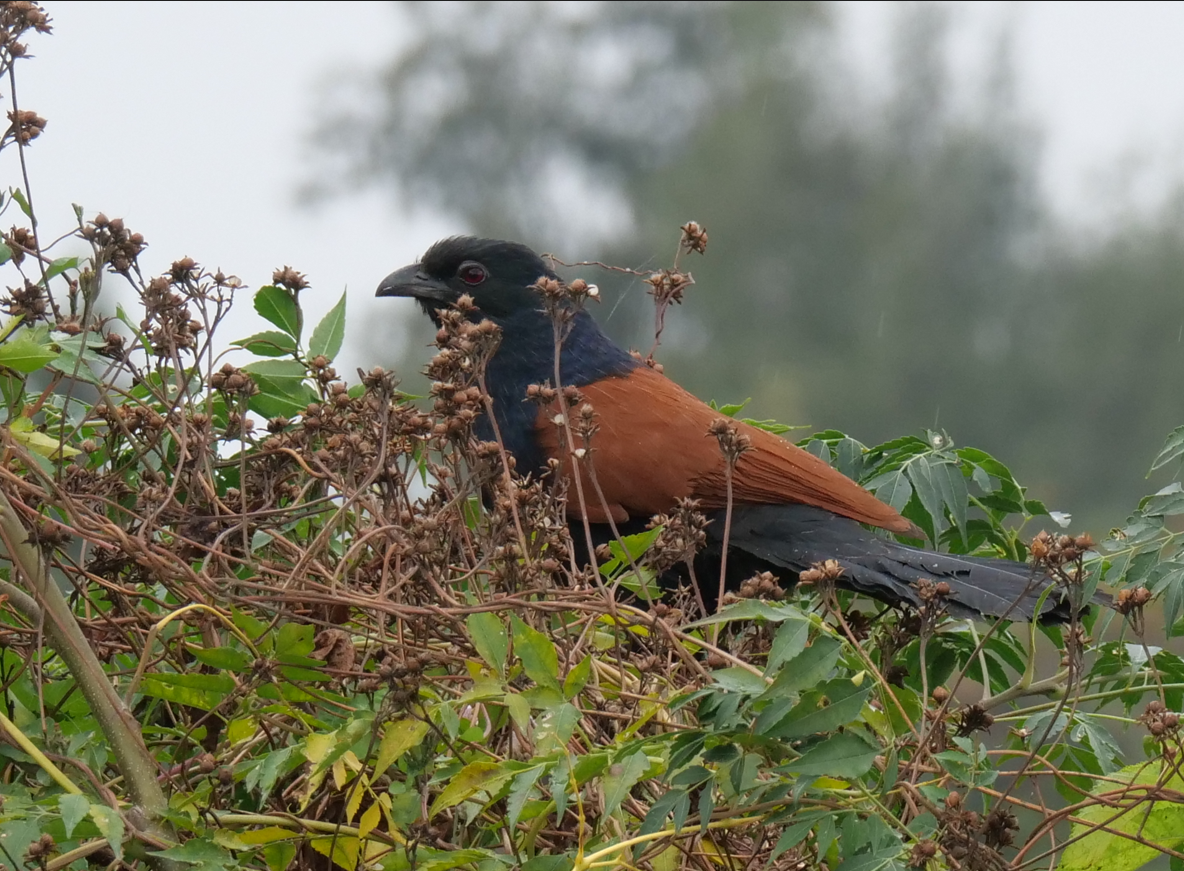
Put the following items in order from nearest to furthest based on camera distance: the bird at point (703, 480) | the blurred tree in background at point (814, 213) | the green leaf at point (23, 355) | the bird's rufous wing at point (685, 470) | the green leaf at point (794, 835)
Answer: the green leaf at point (794, 835) → the green leaf at point (23, 355) → the bird at point (703, 480) → the bird's rufous wing at point (685, 470) → the blurred tree in background at point (814, 213)

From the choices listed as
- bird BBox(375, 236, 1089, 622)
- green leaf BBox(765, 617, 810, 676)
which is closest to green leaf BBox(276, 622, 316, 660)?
green leaf BBox(765, 617, 810, 676)

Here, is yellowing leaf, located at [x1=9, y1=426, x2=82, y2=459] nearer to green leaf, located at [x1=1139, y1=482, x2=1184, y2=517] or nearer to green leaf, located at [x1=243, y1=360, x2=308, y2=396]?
green leaf, located at [x1=243, y1=360, x2=308, y2=396]

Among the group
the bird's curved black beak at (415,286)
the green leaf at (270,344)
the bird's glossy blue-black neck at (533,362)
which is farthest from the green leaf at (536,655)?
the bird's curved black beak at (415,286)

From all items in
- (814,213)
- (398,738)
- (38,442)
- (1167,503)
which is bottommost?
(398,738)

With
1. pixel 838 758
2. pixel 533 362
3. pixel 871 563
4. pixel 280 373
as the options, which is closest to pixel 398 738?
pixel 838 758

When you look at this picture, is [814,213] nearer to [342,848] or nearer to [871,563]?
[871,563]

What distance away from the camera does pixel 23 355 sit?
4.52ft

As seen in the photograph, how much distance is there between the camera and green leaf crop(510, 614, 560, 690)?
120 cm

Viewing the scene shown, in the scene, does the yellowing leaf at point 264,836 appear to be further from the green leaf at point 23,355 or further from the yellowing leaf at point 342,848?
the green leaf at point 23,355

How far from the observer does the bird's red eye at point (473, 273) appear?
340 cm

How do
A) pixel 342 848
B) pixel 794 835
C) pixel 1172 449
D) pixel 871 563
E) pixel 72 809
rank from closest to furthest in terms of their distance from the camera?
pixel 72 809 → pixel 794 835 → pixel 342 848 → pixel 1172 449 → pixel 871 563

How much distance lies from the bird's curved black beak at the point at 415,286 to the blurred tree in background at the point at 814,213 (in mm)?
11522

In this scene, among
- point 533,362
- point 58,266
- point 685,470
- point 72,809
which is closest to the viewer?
point 72,809

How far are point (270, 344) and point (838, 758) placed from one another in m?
1.14
